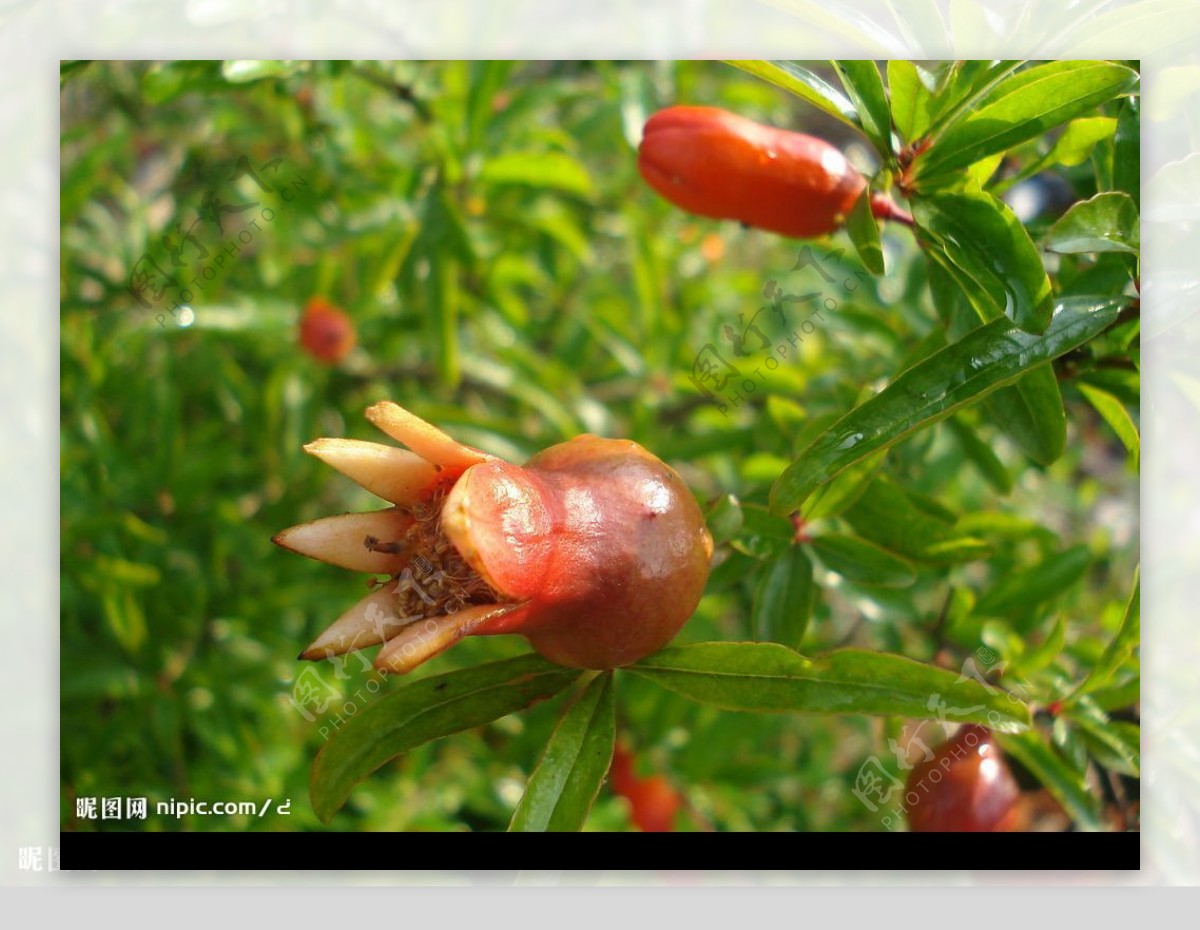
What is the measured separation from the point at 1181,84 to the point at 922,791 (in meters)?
0.66

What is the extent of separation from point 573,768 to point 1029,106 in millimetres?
576

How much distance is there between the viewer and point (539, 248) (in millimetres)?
1670

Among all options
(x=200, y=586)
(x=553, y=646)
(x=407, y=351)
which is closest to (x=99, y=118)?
(x=407, y=351)

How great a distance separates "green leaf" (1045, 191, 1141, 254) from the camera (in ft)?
2.40

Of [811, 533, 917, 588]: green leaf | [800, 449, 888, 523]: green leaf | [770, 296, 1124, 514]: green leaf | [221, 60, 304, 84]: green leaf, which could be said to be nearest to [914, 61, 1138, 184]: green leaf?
[770, 296, 1124, 514]: green leaf

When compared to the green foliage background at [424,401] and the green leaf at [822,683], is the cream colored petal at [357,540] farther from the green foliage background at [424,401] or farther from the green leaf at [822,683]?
the green foliage background at [424,401]

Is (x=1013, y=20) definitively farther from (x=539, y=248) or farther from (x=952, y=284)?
(x=539, y=248)

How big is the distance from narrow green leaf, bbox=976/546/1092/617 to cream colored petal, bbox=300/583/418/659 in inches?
30.3

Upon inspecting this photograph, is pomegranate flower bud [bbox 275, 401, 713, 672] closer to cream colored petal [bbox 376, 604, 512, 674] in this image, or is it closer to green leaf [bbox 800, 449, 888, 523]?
cream colored petal [bbox 376, 604, 512, 674]

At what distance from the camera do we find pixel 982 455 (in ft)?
3.77

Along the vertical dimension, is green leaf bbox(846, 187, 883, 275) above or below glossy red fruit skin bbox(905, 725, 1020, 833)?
above

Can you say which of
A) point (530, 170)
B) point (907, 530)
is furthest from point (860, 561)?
point (530, 170)

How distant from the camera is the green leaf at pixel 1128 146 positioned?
2.67 feet

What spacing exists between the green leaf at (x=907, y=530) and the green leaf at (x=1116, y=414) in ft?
0.49
